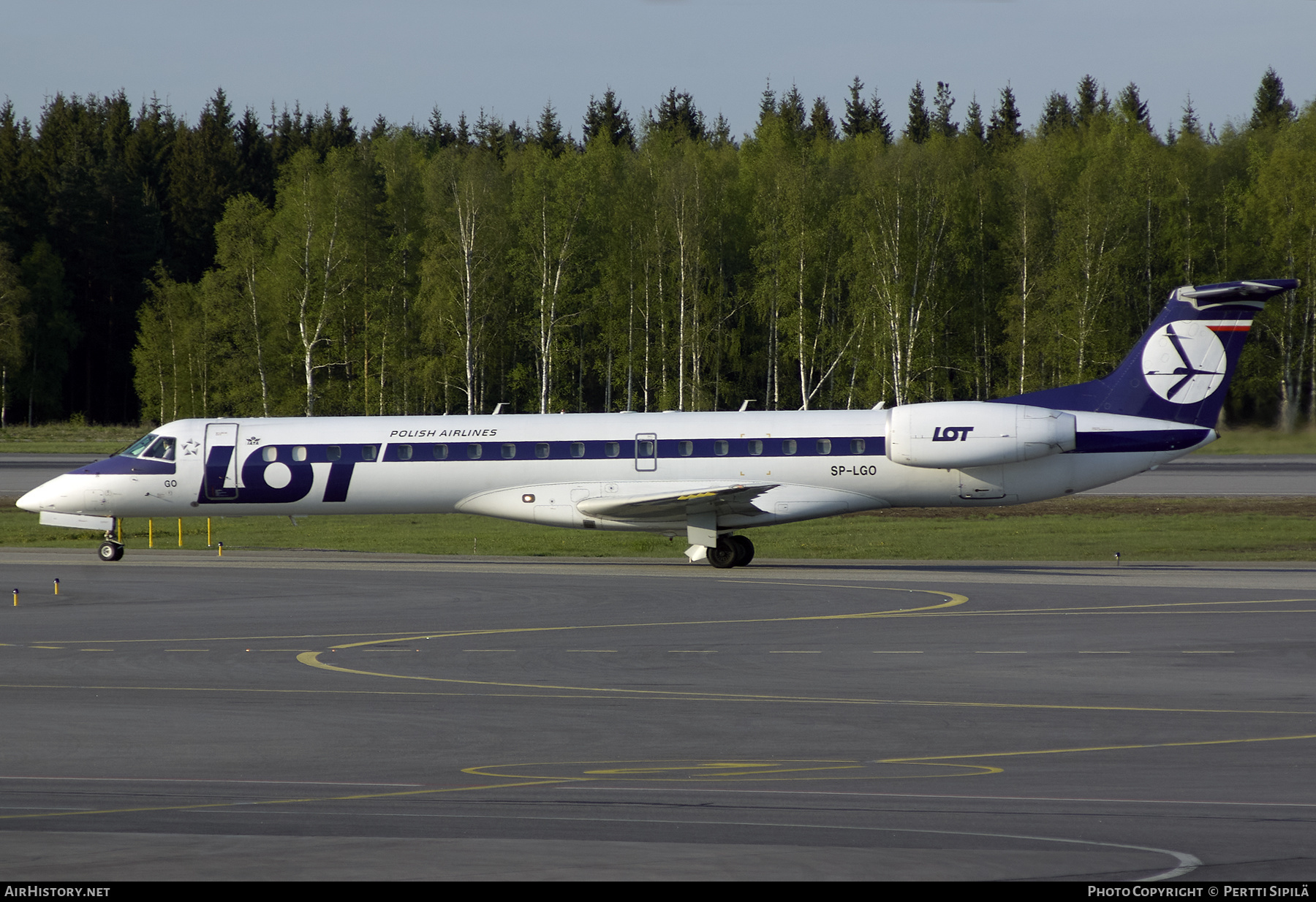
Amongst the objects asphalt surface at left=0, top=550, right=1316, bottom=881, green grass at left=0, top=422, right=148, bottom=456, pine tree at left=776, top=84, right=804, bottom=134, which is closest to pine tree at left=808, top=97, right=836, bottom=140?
pine tree at left=776, top=84, right=804, bottom=134

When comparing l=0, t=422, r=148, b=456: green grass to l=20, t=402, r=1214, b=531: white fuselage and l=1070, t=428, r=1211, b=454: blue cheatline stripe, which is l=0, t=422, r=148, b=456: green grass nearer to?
l=20, t=402, r=1214, b=531: white fuselage

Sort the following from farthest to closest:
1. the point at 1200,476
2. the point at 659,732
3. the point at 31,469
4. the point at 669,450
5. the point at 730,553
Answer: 1. the point at 31,469
2. the point at 1200,476
3. the point at 669,450
4. the point at 730,553
5. the point at 659,732

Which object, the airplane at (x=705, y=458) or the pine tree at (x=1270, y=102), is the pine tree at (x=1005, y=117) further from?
the airplane at (x=705, y=458)

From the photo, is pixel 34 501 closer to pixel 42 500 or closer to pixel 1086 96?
pixel 42 500

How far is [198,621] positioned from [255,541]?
13.9 m

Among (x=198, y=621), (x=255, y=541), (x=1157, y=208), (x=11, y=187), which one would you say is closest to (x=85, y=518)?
(x=255, y=541)

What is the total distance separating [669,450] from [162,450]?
10.9 meters

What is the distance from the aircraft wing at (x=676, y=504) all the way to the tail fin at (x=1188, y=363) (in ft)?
21.5

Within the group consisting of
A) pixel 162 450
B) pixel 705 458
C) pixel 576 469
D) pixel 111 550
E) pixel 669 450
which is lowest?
pixel 111 550

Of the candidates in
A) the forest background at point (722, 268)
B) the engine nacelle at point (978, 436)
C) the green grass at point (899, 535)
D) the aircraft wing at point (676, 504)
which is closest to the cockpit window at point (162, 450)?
the green grass at point (899, 535)

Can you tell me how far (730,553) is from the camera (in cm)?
2698

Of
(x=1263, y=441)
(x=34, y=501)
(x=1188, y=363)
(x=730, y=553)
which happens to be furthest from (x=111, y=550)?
(x=1263, y=441)

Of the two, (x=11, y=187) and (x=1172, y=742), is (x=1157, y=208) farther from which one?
(x=11, y=187)

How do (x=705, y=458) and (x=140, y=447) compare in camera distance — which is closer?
(x=705, y=458)
